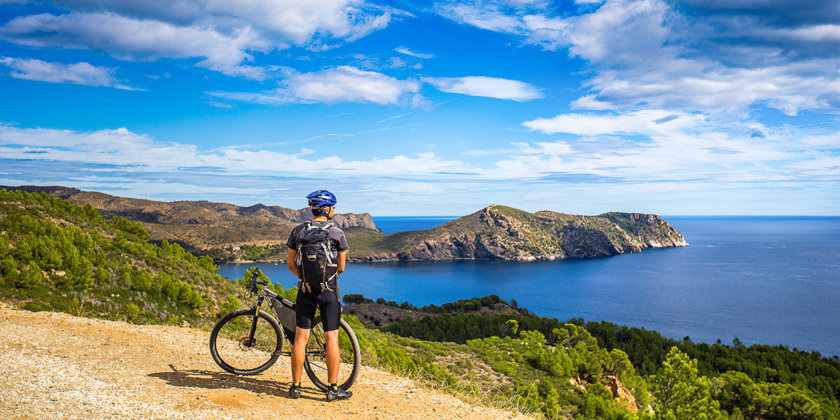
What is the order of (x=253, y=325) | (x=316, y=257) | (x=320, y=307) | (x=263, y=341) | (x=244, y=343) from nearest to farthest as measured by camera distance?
(x=316, y=257), (x=320, y=307), (x=253, y=325), (x=244, y=343), (x=263, y=341)

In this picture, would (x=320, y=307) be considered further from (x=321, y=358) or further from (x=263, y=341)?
(x=263, y=341)

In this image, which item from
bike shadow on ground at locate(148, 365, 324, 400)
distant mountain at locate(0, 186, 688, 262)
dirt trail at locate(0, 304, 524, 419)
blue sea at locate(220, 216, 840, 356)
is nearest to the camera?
dirt trail at locate(0, 304, 524, 419)

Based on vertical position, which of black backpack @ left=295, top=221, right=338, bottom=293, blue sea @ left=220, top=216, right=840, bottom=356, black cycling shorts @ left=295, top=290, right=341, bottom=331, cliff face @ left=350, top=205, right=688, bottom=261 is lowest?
blue sea @ left=220, top=216, right=840, bottom=356

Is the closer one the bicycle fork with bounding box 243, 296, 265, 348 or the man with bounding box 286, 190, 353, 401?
the man with bounding box 286, 190, 353, 401

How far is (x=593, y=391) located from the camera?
2338 cm

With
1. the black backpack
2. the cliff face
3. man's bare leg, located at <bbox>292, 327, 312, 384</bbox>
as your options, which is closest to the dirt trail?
man's bare leg, located at <bbox>292, 327, 312, 384</bbox>

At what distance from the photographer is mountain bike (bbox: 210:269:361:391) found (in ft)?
20.2

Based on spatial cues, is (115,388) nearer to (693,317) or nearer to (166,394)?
(166,394)

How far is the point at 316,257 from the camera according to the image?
5320 mm

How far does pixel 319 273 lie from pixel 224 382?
8.22ft

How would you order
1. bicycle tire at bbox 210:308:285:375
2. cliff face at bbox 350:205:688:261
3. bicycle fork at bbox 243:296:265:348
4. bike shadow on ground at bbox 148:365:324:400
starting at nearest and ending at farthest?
bike shadow on ground at bbox 148:365:324:400
bicycle fork at bbox 243:296:265:348
bicycle tire at bbox 210:308:285:375
cliff face at bbox 350:205:688:261

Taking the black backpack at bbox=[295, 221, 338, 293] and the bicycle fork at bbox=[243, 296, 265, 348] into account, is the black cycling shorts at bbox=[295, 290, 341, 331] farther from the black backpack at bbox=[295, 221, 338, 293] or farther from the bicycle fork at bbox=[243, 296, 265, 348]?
the bicycle fork at bbox=[243, 296, 265, 348]

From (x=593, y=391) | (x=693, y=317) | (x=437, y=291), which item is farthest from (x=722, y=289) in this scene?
(x=593, y=391)

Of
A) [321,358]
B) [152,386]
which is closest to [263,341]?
[321,358]
